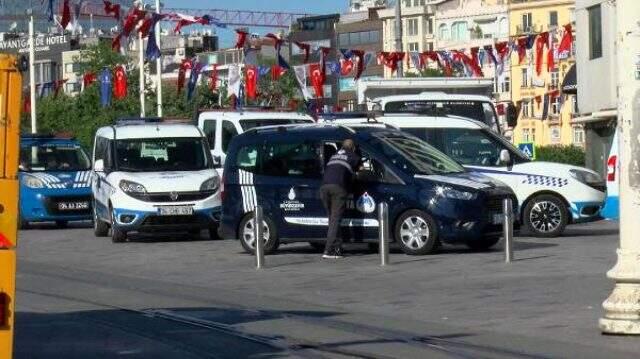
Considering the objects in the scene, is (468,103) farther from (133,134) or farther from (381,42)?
(381,42)

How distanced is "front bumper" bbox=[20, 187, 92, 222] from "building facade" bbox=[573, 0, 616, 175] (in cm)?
1766

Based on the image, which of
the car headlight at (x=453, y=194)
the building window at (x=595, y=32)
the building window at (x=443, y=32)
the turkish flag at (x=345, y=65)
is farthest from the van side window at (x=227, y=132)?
the building window at (x=443, y=32)

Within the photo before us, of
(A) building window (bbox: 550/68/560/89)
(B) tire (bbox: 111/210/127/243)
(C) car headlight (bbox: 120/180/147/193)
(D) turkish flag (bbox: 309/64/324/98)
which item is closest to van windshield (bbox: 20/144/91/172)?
(B) tire (bbox: 111/210/127/243)

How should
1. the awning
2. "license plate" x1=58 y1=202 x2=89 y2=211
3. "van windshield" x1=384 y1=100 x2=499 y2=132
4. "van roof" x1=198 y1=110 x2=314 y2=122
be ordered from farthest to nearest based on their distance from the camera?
the awning, "license plate" x1=58 y1=202 x2=89 y2=211, "van windshield" x1=384 y1=100 x2=499 y2=132, "van roof" x1=198 y1=110 x2=314 y2=122

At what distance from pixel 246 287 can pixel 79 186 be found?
52.8 ft

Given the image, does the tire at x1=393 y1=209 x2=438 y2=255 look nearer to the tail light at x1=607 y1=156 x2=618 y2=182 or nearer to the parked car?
the tail light at x1=607 y1=156 x2=618 y2=182

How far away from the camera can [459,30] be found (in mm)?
150250

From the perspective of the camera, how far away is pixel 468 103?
33.6m

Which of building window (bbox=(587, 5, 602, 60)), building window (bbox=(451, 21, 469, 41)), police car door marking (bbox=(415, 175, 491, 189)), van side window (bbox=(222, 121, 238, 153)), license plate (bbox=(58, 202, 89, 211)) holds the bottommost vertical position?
license plate (bbox=(58, 202, 89, 211))

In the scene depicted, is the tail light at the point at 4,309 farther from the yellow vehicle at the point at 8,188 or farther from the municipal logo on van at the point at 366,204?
the municipal logo on van at the point at 366,204

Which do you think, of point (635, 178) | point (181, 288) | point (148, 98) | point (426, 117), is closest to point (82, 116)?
point (148, 98)

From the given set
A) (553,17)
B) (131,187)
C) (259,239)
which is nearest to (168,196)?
(131,187)

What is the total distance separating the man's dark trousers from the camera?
76.1ft

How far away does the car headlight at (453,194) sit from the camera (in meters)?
23.1
